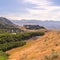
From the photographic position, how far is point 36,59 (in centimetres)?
4953

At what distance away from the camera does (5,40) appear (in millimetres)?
93000

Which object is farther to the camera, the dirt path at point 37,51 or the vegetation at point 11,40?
the vegetation at point 11,40

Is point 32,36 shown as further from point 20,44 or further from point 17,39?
point 20,44

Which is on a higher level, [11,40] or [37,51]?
[37,51]

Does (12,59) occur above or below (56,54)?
below

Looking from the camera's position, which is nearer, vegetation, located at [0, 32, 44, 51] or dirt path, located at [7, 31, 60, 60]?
dirt path, located at [7, 31, 60, 60]

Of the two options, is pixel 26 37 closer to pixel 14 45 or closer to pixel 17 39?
pixel 17 39

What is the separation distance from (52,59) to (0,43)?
47.8 m

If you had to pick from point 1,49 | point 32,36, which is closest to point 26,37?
point 32,36

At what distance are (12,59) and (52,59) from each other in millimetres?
21121

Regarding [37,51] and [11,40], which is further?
[11,40]

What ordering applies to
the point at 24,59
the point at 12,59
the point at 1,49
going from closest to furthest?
the point at 24,59 < the point at 12,59 < the point at 1,49

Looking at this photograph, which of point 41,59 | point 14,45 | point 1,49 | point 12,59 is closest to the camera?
point 41,59

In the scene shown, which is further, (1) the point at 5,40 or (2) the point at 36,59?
(1) the point at 5,40
